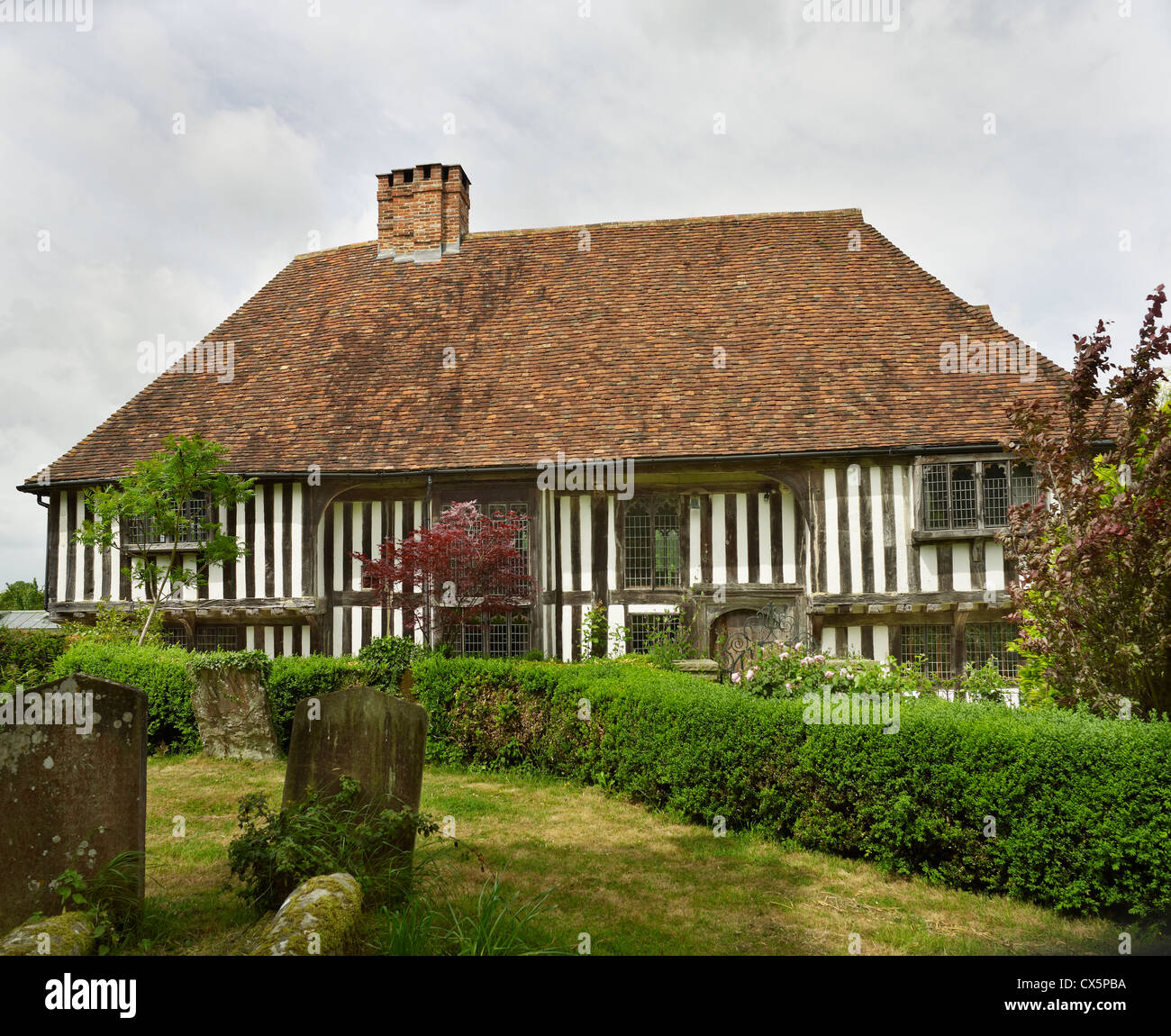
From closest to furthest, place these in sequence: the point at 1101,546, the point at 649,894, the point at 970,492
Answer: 1. the point at 649,894
2. the point at 1101,546
3. the point at 970,492

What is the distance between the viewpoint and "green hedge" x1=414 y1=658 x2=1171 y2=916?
519 centimetres

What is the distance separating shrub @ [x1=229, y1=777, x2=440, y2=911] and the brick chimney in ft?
49.1

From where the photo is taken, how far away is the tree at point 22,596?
1539 inches

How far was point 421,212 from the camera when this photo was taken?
1803 cm

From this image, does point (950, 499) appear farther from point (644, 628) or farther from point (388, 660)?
point (388, 660)

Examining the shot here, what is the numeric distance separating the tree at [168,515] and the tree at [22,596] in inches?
1225

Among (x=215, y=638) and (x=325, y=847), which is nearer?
(x=325, y=847)

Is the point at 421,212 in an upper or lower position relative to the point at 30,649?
upper

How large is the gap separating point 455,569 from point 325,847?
663cm

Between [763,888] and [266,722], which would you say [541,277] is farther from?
[763,888]

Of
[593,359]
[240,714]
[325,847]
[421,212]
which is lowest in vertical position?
[240,714]

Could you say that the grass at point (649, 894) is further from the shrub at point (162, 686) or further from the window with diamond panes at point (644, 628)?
the window with diamond panes at point (644, 628)

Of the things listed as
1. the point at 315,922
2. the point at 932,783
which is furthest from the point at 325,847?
the point at 932,783
